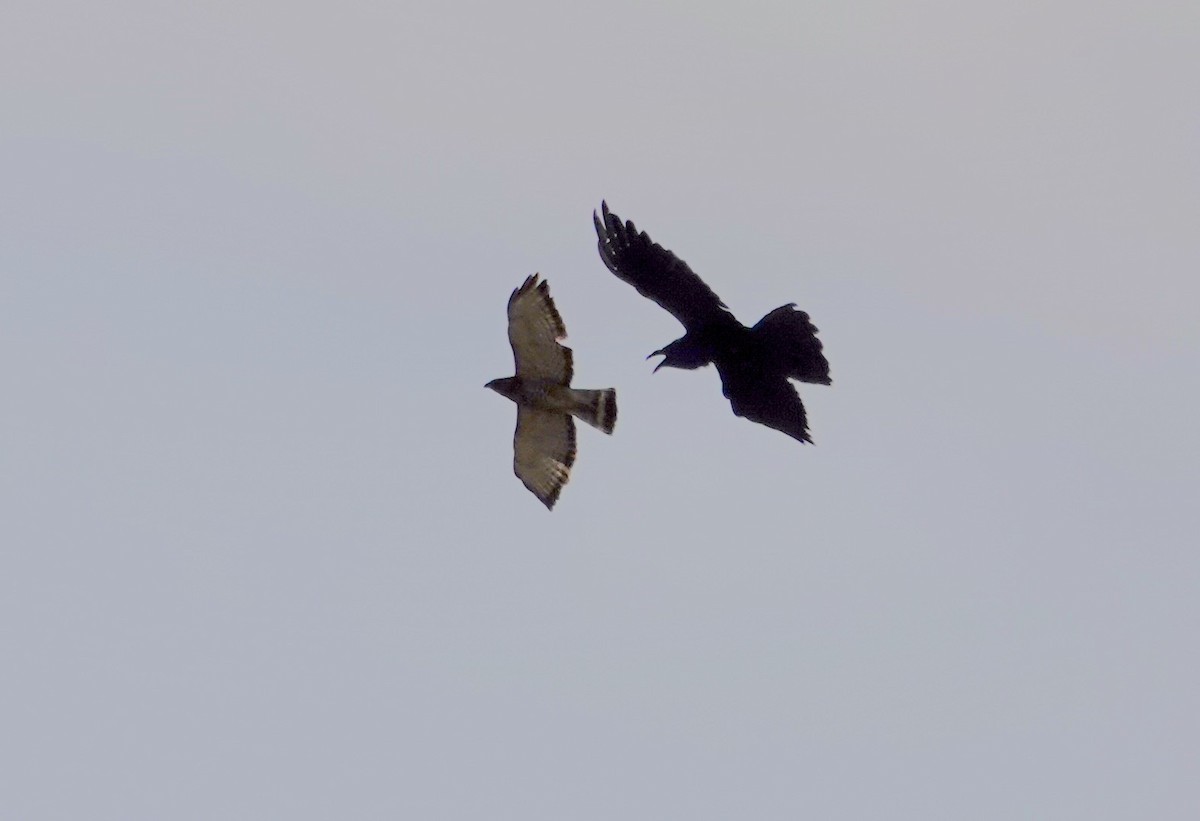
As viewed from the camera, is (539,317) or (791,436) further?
(791,436)

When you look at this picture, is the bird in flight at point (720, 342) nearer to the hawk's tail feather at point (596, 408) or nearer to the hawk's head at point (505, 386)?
the hawk's tail feather at point (596, 408)

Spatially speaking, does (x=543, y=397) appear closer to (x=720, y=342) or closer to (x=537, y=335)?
(x=537, y=335)

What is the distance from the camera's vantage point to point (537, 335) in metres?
24.4

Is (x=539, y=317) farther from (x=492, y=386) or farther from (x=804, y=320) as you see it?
(x=804, y=320)

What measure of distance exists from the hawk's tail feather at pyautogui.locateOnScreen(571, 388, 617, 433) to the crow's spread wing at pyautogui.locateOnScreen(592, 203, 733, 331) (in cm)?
151

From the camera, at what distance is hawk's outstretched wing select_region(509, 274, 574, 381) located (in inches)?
950

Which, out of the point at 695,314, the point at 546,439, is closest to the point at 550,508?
the point at 546,439

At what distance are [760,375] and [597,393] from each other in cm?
205

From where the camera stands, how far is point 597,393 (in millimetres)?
25000

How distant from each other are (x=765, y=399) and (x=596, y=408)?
2.16m

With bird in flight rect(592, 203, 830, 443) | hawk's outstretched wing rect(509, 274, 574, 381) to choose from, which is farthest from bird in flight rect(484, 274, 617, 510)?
bird in flight rect(592, 203, 830, 443)

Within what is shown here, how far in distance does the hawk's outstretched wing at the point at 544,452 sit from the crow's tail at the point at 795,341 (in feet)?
8.13

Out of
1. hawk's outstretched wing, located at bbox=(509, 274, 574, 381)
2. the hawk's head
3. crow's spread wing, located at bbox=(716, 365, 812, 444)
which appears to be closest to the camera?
hawk's outstretched wing, located at bbox=(509, 274, 574, 381)

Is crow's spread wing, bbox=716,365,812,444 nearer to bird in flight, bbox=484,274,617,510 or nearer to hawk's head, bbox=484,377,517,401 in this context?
bird in flight, bbox=484,274,617,510
